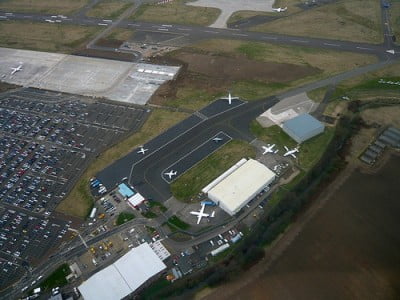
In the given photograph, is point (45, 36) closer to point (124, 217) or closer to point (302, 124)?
point (124, 217)

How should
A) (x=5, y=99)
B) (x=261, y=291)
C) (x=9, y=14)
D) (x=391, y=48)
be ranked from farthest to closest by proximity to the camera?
(x=9, y=14) < (x=391, y=48) < (x=5, y=99) < (x=261, y=291)

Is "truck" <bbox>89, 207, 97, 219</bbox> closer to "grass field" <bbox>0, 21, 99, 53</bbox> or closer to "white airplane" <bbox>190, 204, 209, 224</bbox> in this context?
"white airplane" <bbox>190, 204, 209, 224</bbox>

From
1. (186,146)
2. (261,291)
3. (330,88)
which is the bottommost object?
(261,291)

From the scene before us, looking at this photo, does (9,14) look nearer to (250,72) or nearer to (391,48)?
(250,72)

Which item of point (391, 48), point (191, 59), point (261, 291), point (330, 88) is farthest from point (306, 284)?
point (391, 48)

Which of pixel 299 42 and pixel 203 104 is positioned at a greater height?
pixel 299 42

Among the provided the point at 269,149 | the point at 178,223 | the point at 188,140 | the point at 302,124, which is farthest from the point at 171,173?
the point at 302,124

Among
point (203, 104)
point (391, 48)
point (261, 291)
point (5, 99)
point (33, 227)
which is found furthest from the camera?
point (391, 48)

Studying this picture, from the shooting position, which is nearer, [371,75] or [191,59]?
[371,75]
